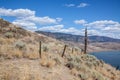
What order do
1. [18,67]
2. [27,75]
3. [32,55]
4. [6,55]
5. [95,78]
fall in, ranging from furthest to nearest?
1. [95,78]
2. [32,55]
3. [6,55]
4. [18,67]
5. [27,75]

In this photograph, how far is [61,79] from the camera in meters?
11.9

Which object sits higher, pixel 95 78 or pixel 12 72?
pixel 12 72

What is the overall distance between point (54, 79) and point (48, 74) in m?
0.54

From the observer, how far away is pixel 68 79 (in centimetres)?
1250

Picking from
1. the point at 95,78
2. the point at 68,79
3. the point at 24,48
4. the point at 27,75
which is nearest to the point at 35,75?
the point at 27,75

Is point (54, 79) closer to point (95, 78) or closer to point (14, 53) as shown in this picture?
point (14, 53)

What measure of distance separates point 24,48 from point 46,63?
11.0 ft

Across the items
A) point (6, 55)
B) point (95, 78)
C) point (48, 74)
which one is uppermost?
point (6, 55)

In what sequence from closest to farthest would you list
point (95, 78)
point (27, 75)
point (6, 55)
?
point (27, 75)
point (6, 55)
point (95, 78)

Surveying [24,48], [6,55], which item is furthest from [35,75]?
[24,48]

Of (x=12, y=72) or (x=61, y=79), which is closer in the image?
(x=12, y=72)

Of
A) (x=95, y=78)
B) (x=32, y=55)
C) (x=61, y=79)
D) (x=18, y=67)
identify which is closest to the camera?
(x=18, y=67)

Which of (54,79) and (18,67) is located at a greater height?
(18,67)

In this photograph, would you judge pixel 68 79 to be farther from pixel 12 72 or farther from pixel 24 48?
pixel 24 48
